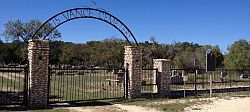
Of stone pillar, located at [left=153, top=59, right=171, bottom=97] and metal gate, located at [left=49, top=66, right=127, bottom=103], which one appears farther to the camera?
stone pillar, located at [left=153, top=59, right=171, bottom=97]

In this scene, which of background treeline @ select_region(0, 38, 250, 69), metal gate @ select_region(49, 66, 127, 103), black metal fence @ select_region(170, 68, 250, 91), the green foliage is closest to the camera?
metal gate @ select_region(49, 66, 127, 103)

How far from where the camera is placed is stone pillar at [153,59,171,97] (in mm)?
18728

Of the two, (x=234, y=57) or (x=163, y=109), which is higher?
(x=234, y=57)

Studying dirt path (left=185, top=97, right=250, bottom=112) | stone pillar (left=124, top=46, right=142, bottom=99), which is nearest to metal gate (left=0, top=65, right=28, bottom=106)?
stone pillar (left=124, top=46, right=142, bottom=99)

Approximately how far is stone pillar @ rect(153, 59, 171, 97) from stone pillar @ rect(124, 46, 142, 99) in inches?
54.8

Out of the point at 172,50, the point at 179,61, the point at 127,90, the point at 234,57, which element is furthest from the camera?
the point at 172,50

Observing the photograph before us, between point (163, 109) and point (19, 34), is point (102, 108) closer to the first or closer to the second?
point (163, 109)

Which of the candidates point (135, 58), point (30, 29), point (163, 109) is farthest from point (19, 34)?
point (163, 109)

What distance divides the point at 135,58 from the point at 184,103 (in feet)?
11.5

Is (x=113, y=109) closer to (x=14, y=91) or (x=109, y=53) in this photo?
(x=14, y=91)

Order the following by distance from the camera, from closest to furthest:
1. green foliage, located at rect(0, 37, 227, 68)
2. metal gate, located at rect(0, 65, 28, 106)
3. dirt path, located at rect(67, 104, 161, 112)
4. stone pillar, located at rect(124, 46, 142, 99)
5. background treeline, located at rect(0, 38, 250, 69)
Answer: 1. dirt path, located at rect(67, 104, 161, 112)
2. metal gate, located at rect(0, 65, 28, 106)
3. stone pillar, located at rect(124, 46, 142, 99)
4. background treeline, located at rect(0, 38, 250, 69)
5. green foliage, located at rect(0, 37, 227, 68)

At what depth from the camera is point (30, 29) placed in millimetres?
63375

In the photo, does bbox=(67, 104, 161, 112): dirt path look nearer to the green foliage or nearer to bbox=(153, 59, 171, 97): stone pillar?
bbox=(153, 59, 171, 97): stone pillar

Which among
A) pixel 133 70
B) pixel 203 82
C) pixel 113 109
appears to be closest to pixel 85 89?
pixel 133 70
